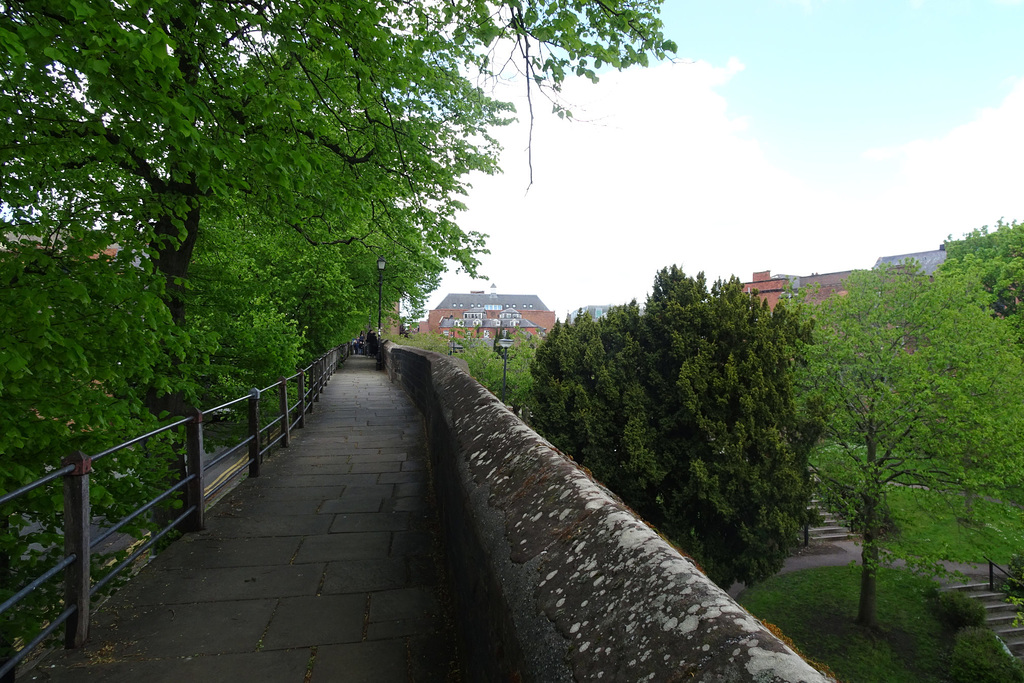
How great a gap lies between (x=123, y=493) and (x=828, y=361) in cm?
1893

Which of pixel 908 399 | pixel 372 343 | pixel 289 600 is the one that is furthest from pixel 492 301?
pixel 289 600

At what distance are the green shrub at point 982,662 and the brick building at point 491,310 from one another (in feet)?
272

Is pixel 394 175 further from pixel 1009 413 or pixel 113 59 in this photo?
pixel 1009 413

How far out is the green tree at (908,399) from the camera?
15258 millimetres

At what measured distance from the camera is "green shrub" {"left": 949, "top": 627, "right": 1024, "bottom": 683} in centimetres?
1323

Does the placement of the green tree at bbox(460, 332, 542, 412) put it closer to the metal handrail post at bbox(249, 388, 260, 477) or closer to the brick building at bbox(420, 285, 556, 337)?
the metal handrail post at bbox(249, 388, 260, 477)

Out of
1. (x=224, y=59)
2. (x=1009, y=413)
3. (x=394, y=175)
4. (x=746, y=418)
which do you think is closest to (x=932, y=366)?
(x=1009, y=413)

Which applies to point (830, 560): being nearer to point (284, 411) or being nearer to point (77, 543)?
point (284, 411)

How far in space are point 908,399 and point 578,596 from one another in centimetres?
1886

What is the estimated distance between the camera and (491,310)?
105125mm

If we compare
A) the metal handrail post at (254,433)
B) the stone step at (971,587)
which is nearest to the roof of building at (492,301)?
the stone step at (971,587)

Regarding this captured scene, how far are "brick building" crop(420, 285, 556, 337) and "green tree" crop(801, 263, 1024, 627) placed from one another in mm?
78008

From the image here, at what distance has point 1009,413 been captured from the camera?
1536cm

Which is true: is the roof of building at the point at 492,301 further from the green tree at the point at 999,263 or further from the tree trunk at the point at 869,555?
the tree trunk at the point at 869,555
